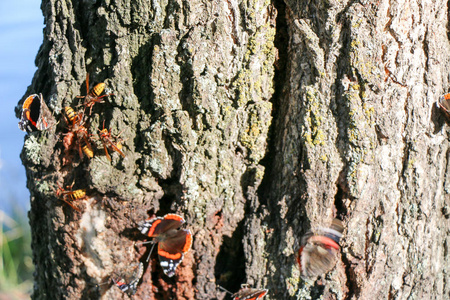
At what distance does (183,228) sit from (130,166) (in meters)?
0.31

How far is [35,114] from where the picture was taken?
4.81 ft

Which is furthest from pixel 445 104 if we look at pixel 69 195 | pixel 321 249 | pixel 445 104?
Result: pixel 69 195

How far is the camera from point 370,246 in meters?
1.44

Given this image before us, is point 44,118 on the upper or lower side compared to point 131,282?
upper

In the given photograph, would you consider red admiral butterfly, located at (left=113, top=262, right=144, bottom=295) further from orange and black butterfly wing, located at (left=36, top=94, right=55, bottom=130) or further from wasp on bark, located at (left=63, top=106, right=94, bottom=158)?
Result: orange and black butterfly wing, located at (left=36, top=94, right=55, bottom=130)

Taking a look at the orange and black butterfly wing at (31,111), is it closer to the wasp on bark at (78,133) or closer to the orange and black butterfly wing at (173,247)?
the wasp on bark at (78,133)

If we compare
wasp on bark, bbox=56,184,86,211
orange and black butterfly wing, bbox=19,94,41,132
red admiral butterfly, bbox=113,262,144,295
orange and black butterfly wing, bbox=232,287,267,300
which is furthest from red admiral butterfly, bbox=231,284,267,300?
orange and black butterfly wing, bbox=19,94,41,132

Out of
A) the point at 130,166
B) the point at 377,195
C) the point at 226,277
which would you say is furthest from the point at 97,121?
the point at 377,195

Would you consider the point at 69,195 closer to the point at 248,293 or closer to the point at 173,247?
the point at 173,247

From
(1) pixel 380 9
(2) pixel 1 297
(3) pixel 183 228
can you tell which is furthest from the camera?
(2) pixel 1 297

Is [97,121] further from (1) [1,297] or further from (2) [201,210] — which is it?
(1) [1,297]

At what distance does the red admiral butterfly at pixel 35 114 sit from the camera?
4.80 feet

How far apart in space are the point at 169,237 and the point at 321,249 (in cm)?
56

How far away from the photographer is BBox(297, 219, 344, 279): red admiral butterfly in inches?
55.3
